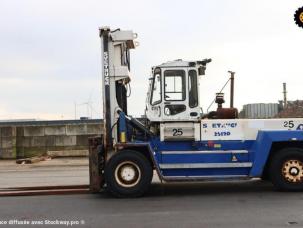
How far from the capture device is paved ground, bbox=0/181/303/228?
9.24 meters

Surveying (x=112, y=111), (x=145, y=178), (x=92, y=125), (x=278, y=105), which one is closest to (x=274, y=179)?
(x=145, y=178)

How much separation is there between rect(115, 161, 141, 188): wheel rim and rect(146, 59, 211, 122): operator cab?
1.23 meters

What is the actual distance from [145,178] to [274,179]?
2.91 meters

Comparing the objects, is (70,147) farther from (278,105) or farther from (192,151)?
(192,151)

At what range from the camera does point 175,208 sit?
10602mm

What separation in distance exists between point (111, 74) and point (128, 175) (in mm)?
2412

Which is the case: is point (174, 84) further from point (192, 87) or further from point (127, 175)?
point (127, 175)

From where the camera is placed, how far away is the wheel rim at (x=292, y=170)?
12305 millimetres

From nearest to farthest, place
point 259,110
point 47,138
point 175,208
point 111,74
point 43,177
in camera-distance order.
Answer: point 175,208 < point 111,74 < point 259,110 < point 43,177 < point 47,138

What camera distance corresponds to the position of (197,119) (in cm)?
1257

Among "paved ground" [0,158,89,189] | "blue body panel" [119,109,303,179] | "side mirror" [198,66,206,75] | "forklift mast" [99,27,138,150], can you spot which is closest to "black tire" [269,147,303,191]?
"blue body panel" [119,109,303,179]

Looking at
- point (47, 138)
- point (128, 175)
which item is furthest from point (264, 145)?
point (47, 138)

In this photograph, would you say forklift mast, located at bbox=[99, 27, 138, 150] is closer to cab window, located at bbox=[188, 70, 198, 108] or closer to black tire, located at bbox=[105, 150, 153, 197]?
black tire, located at bbox=[105, 150, 153, 197]

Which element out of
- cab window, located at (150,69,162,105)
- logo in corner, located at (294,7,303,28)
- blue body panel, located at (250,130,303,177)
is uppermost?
logo in corner, located at (294,7,303,28)
